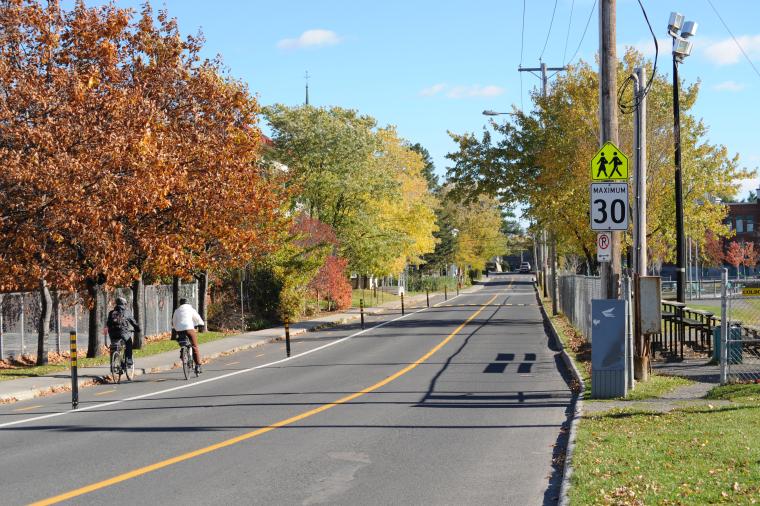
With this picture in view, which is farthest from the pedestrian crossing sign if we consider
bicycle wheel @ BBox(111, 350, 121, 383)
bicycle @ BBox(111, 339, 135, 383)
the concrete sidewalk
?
the concrete sidewalk

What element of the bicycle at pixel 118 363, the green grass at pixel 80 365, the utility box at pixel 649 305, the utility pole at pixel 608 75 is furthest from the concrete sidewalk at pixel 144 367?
the utility box at pixel 649 305

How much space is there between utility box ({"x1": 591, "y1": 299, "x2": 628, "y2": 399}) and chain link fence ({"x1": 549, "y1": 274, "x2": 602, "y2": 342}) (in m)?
5.46

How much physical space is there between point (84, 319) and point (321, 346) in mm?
8456

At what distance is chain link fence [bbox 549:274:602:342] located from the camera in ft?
76.8

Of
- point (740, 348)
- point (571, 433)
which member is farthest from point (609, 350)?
point (740, 348)

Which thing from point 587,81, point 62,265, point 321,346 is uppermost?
point 587,81

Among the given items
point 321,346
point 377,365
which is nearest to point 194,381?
point 377,365

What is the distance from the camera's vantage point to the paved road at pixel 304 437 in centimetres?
833

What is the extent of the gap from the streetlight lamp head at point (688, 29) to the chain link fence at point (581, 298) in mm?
6768

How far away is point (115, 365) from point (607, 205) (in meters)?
11.0

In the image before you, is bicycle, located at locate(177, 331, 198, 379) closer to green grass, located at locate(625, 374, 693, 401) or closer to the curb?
the curb

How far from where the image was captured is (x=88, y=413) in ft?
46.4

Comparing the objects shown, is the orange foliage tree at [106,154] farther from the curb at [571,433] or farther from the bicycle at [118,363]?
the curb at [571,433]

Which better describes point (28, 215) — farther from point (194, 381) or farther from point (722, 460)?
point (722, 460)
